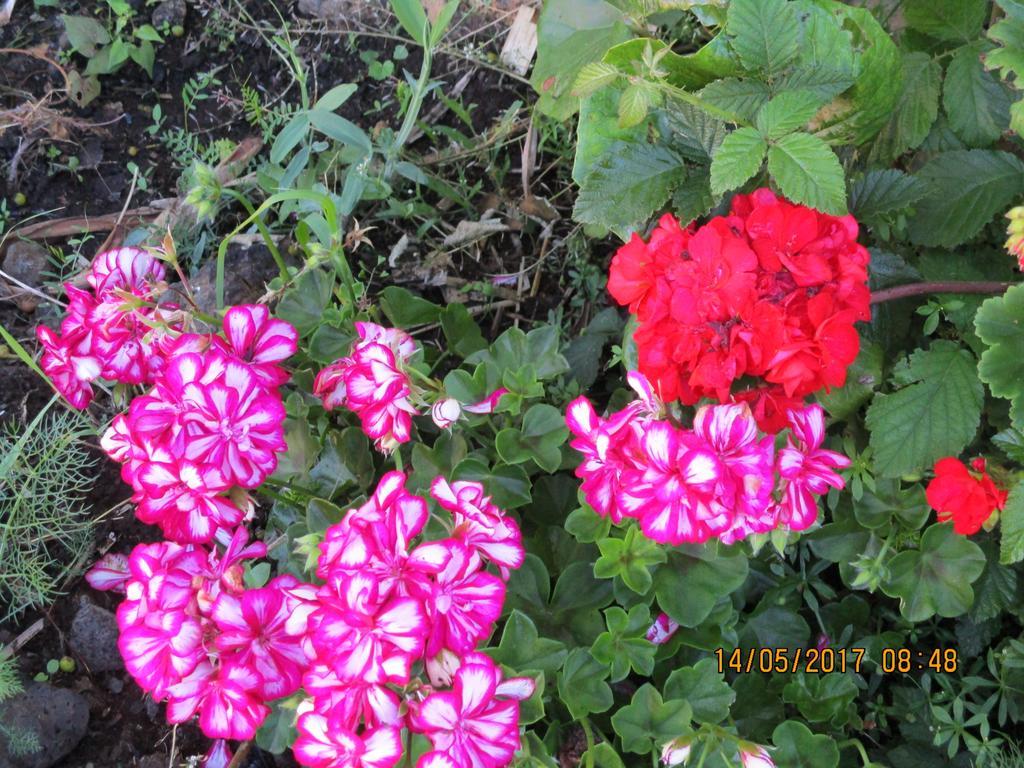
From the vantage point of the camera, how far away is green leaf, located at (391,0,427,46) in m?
1.84

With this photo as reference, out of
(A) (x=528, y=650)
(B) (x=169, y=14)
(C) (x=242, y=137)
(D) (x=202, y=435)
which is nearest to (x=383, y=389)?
(D) (x=202, y=435)

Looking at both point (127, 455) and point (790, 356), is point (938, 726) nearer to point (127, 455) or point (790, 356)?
Answer: point (790, 356)

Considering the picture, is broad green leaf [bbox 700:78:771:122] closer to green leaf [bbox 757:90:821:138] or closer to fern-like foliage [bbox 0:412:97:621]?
green leaf [bbox 757:90:821:138]

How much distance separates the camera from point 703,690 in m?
1.54

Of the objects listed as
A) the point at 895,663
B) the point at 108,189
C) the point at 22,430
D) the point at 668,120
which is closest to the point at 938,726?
the point at 895,663

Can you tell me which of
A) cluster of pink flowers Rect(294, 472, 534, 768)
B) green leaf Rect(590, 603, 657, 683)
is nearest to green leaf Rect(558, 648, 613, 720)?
green leaf Rect(590, 603, 657, 683)

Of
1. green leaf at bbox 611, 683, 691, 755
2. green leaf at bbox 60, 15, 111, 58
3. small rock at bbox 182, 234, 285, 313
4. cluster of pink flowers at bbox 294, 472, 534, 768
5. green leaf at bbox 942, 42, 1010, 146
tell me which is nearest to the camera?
cluster of pink flowers at bbox 294, 472, 534, 768

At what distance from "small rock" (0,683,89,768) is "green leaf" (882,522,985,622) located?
154 cm

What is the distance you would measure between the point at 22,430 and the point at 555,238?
1.28 meters

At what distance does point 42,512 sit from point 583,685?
1.18 m

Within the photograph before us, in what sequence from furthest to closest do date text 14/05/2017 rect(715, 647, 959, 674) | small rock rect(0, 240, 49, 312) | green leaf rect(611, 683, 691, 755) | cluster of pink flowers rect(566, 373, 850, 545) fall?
small rock rect(0, 240, 49, 312) < date text 14/05/2017 rect(715, 647, 959, 674) < green leaf rect(611, 683, 691, 755) < cluster of pink flowers rect(566, 373, 850, 545)

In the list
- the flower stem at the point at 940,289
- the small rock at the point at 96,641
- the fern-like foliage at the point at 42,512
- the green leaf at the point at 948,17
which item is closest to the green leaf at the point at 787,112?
the flower stem at the point at 940,289

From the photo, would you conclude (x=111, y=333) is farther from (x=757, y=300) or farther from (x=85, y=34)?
(x=85, y=34)

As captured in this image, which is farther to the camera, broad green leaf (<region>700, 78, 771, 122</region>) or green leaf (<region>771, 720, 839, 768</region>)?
green leaf (<region>771, 720, 839, 768</region>)
